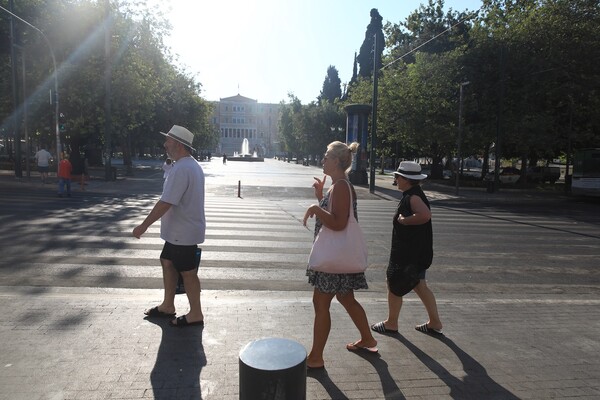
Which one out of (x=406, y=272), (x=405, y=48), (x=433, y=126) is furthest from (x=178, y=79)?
(x=406, y=272)

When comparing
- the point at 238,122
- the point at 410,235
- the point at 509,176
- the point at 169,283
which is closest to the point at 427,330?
the point at 410,235

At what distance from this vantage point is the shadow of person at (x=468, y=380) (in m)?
3.26

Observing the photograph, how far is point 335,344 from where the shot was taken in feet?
13.2

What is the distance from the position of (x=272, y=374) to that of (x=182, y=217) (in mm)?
2242

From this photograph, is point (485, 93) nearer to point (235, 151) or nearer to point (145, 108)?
point (145, 108)

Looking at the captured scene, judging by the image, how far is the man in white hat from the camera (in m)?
4.03

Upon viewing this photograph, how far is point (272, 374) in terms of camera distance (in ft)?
7.31

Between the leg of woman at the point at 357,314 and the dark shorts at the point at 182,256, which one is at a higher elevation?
the dark shorts at the point at 182,256

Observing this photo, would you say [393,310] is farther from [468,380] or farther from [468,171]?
[468,171]

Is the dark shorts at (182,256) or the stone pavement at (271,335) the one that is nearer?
the stone pavement at (271,335)

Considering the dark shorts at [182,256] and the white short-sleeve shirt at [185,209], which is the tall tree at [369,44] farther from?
the dark shorts at [182,256]

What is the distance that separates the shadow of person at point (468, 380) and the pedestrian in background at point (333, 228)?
1.86 feet

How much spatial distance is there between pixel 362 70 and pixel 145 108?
40730 mm

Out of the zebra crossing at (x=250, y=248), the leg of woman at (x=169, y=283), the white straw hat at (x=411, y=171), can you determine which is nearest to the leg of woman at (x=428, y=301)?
the white straw hat at (x=411, y=171)
